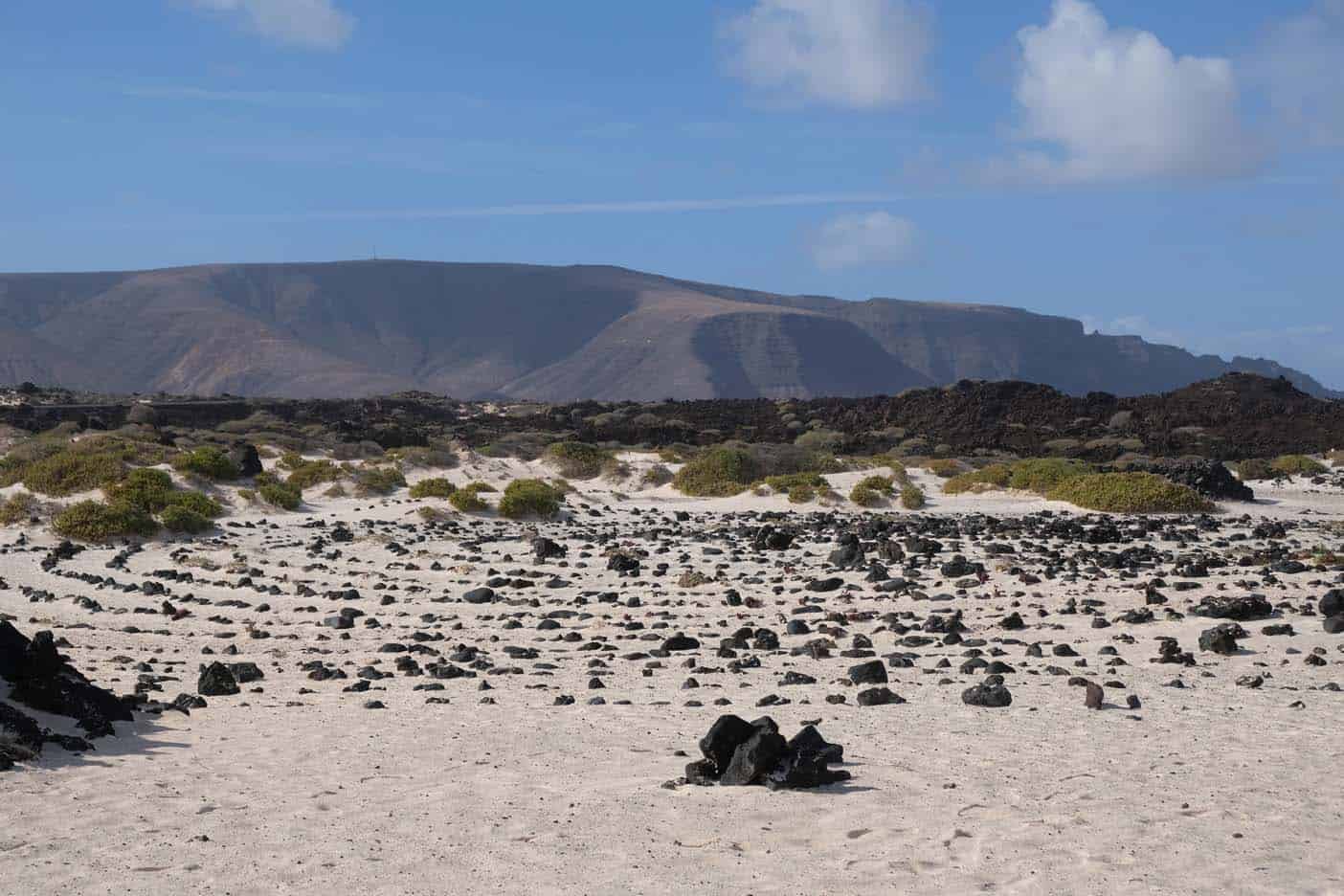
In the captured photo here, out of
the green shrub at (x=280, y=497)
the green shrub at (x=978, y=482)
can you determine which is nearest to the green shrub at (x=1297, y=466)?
the green shrub at (x=978, y=482)

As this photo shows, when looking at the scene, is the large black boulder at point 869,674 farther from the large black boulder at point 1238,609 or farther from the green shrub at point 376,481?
the green shrub at point 376,481

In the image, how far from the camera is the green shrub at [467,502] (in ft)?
87.1

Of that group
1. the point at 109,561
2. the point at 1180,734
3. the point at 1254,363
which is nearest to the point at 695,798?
the point at 1180,734

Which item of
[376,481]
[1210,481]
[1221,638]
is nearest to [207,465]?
[376,481]

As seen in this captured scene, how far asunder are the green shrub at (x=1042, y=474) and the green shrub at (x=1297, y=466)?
8.79 meters

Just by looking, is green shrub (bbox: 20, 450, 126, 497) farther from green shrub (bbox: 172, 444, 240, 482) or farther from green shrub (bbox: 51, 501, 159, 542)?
green shrub (bbox: 51, 501, 159, 542)

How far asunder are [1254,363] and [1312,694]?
207659 millimetres

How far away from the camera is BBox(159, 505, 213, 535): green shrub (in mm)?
22547

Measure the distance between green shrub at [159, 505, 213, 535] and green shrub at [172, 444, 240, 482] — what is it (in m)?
4.88

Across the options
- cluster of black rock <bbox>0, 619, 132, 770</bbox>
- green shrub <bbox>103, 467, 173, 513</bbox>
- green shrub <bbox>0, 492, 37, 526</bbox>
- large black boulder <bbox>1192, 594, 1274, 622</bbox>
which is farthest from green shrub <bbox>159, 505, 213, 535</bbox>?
large black boulder <bbox>1192, 594, 1274, 622</bbox>

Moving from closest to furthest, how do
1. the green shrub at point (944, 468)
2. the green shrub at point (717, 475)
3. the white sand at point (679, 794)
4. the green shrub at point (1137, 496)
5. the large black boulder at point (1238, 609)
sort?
1. the white sand at point (679, 794)
2. the large black boulder at point (1238, 609)
3. the green shrub at point (1137, 496)
4. the green shrub at point (717, 475)
5. the green shrub at point (944, 468)

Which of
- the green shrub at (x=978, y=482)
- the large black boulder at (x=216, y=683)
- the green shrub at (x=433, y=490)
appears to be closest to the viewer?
the large black boulder at (x=216, y=683)

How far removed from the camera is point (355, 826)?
21.2 feet

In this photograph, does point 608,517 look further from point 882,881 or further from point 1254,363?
point 1254,363
